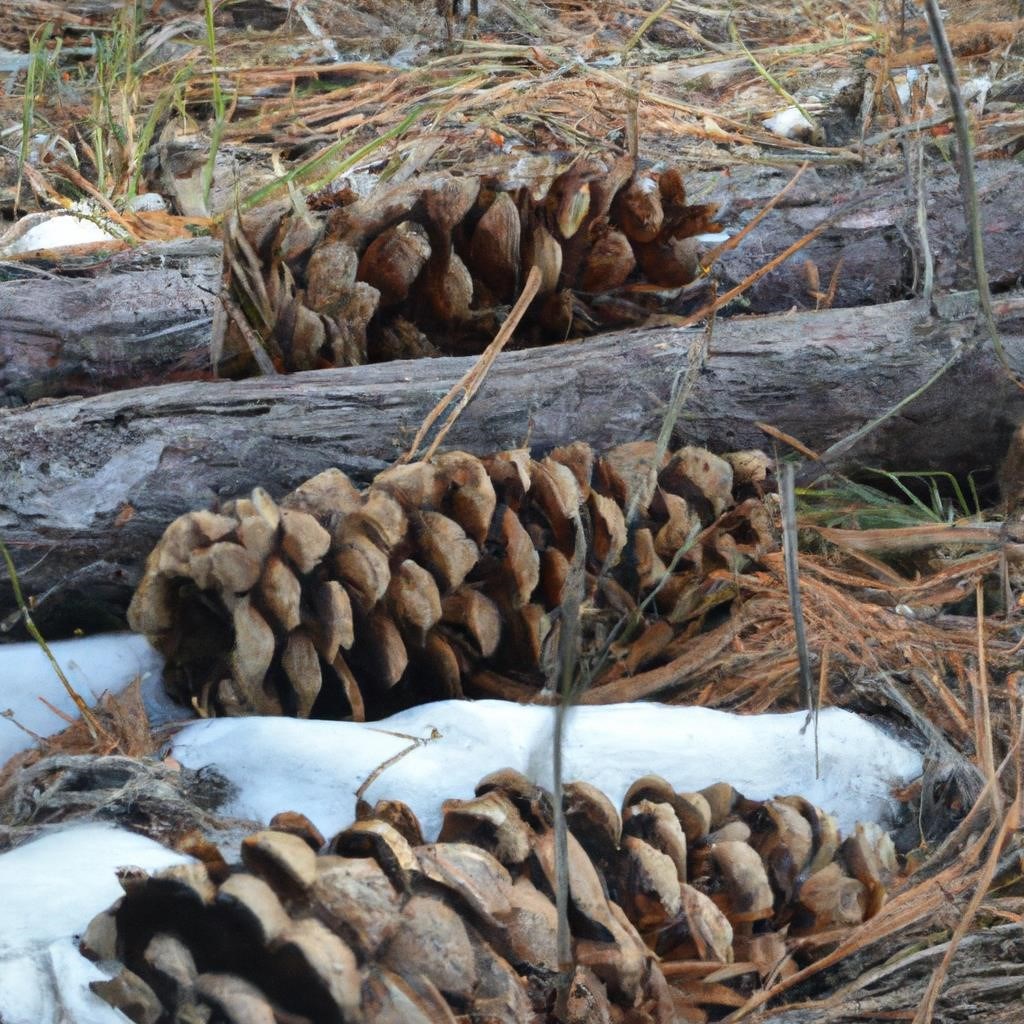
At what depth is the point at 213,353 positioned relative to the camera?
1.29 meters

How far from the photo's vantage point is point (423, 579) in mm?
965

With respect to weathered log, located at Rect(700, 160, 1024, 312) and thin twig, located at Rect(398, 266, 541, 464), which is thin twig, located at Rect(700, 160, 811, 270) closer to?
weathered log, located at Rect(700, 160, 1024, 312)

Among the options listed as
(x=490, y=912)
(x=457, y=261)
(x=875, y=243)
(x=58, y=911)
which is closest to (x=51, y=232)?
(x=457, y=261)

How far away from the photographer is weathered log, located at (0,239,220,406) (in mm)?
1290

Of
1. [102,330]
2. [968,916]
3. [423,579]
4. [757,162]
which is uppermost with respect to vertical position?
[757,162]

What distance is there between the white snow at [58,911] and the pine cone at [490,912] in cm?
1

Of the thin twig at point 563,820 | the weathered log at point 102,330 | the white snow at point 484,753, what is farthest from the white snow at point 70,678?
the thin twig at point 563,820

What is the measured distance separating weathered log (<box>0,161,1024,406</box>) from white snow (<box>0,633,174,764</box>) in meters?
0.36

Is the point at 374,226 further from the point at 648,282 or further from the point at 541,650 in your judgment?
the point at 541,650

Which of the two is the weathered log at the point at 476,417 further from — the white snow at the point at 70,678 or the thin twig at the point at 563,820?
the thin twig at the point at 563,820

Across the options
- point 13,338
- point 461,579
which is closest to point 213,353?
point 13,338

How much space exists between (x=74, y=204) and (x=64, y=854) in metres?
1.40

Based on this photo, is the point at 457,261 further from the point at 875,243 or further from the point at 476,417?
the point at 875,243

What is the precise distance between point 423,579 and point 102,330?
1.96 feet
